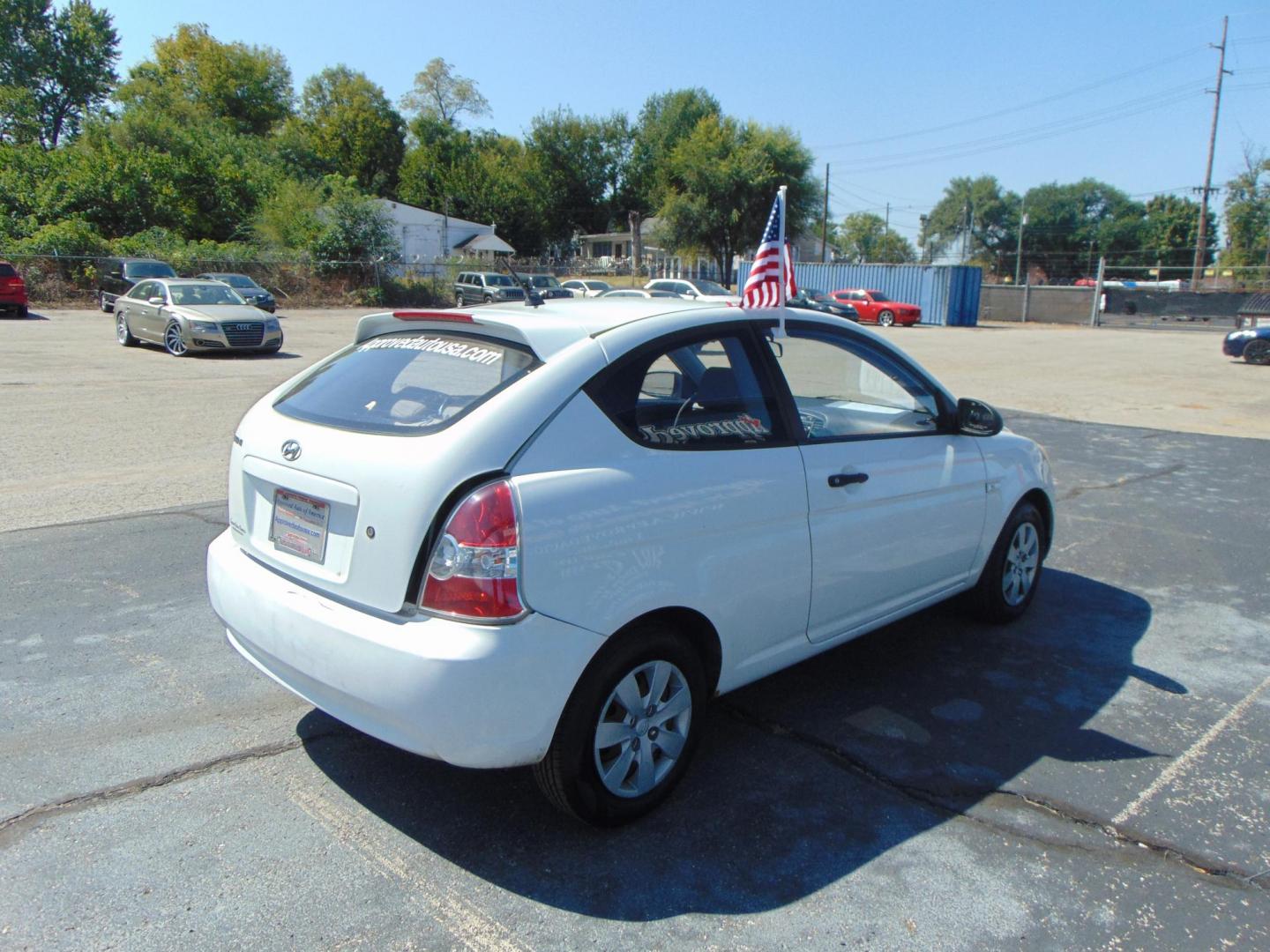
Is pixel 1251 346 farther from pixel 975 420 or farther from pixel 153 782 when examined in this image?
pixel 153 782

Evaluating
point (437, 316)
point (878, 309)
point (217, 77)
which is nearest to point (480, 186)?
point (217, 77)

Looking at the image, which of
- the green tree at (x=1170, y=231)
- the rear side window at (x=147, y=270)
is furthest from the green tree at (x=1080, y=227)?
the rear side window at (x=147, y=270)

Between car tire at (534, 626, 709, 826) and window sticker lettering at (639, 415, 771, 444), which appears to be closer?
car tire at (534, 626, 709, 826)

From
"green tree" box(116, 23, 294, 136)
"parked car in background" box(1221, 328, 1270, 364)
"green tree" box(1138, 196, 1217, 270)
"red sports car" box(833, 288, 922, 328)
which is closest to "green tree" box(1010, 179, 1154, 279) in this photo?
"green tree" box(1138, 196, 1217, 270)

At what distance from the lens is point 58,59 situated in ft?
241

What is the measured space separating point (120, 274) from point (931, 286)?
110ft

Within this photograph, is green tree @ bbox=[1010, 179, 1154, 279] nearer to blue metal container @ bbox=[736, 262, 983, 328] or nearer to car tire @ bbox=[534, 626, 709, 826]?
blue metal container @ bbox=[736, 262, 983, 328]

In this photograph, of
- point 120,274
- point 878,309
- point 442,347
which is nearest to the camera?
point 442,347

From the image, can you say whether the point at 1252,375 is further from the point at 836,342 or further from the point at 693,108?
the point at 693,108

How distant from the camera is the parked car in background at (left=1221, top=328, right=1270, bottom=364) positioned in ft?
74.9

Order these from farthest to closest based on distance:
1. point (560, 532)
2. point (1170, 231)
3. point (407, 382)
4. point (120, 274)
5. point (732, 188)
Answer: point (1170, 231) < point (732, 188) < point (120, 274) < point (407, 382) < point (560, 532)

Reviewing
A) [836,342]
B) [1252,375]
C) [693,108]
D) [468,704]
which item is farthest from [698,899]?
[693,108]

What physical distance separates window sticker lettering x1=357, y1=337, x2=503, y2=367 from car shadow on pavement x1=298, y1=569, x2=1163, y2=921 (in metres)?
1.54

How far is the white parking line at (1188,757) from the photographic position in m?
3.29
